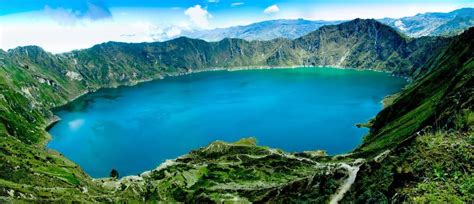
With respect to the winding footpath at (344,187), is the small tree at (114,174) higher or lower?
lower

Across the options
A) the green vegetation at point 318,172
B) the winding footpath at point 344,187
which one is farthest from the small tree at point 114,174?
the winding footpath at point 344,187

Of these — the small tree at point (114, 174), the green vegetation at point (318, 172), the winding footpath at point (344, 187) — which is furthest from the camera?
the small tree at point (114, 174)

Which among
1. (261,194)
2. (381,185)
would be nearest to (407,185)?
(381,185)

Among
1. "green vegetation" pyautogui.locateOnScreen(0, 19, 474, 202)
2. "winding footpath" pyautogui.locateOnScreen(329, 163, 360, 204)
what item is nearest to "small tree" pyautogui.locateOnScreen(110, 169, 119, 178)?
"green vegetation" pyautogui.locateOnScreen(0, 19, 474, 202)

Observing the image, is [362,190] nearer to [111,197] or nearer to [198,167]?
[111,197]

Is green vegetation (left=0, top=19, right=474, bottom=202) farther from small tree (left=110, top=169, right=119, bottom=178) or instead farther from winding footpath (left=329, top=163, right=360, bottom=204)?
small tree (left=110, top=169, right=119, bottom=178)

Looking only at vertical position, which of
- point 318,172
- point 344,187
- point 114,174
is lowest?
point 114,174

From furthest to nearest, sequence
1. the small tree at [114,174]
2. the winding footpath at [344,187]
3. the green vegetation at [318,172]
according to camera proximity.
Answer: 1. the small tree at [114,174]
2. the winding footpath at [344,187]
3. the green vegetation at [318,172]

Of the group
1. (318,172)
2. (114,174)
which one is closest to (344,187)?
(318,172)

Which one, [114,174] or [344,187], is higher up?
[344,187]

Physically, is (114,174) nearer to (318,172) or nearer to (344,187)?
(318,172)

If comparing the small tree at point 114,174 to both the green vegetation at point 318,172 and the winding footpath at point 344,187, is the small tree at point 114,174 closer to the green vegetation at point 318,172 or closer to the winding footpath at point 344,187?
the green vegetation at point 318,172
